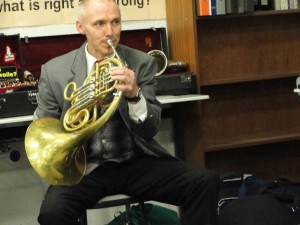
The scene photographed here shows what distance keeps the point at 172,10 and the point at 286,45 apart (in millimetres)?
692

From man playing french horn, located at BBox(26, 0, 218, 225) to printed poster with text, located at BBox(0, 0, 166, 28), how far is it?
70 centimetres

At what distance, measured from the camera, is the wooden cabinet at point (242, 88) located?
9.23 feet

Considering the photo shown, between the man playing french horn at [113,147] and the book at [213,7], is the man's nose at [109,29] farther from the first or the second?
the book at [213,7]

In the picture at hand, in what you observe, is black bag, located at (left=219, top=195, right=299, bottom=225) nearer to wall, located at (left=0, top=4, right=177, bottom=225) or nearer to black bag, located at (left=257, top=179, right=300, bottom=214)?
black bag, located at (left=257, top=179, right=300, bottom=214)

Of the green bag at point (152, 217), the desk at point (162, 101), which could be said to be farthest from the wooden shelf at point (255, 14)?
the green bag at point (152, 217)

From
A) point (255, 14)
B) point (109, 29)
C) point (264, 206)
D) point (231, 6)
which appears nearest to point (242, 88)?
point (255, 14)

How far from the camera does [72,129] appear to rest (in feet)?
5.89

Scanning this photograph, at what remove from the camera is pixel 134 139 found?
6.79 ft

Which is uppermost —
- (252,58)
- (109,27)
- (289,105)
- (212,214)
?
(109,27)

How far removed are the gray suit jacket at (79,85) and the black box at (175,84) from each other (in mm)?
438

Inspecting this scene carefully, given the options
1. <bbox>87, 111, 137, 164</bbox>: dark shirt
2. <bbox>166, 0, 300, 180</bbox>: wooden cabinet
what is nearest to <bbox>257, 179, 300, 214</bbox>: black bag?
<bbox>166, 0, 300, 180</bbox>: wooden cabinet

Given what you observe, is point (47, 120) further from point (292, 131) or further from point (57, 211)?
point (292, 131)

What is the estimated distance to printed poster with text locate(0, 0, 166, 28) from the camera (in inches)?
106

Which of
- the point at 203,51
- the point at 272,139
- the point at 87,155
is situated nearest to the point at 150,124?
the point at 87,155
